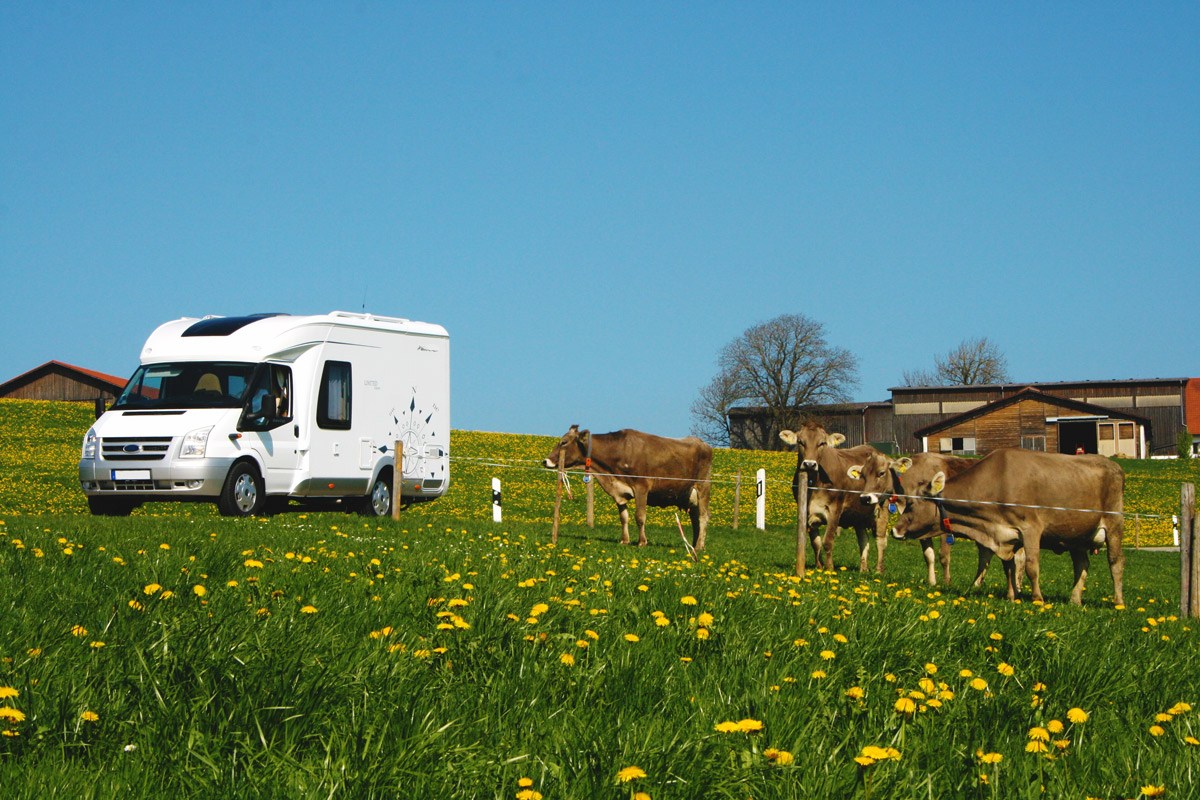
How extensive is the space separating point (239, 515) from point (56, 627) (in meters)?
13.4

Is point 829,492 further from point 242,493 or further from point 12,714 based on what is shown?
point 12,714

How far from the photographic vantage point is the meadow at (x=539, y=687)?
12.1 feet

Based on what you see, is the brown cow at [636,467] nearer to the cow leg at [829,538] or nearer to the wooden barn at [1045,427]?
the cow leg at [829,538]

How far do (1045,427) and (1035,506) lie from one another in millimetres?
62697

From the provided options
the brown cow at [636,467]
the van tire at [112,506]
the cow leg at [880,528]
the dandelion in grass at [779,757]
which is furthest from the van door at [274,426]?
the dandelion in grass at [779,757]

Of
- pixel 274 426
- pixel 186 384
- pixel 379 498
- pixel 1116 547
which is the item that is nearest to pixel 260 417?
pixel 274 426

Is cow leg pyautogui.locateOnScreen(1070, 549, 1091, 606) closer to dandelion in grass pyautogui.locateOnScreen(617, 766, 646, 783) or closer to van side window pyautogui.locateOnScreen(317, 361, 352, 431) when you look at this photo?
dandelion in grass pyautogui.locateOnScreen(617, 766, 646, 783)

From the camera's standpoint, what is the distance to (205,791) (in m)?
3.38

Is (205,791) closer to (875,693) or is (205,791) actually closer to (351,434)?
(875,693)

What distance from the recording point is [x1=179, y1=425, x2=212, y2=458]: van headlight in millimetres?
17719

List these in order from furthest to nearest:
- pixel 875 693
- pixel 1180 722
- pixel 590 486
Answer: pixel 590 486 < pixel 875 693 < pixel 1180 722

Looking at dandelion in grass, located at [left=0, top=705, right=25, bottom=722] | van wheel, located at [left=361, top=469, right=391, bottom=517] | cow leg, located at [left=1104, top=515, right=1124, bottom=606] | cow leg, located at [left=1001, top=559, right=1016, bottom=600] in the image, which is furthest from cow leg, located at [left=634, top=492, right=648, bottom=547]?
dandelion in grass, located at [left=0, top=705, right=25, bottom=722]

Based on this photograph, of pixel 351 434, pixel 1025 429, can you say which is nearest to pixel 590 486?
pixel 351 434

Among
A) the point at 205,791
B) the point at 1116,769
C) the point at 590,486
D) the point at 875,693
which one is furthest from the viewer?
the point at 590,486
